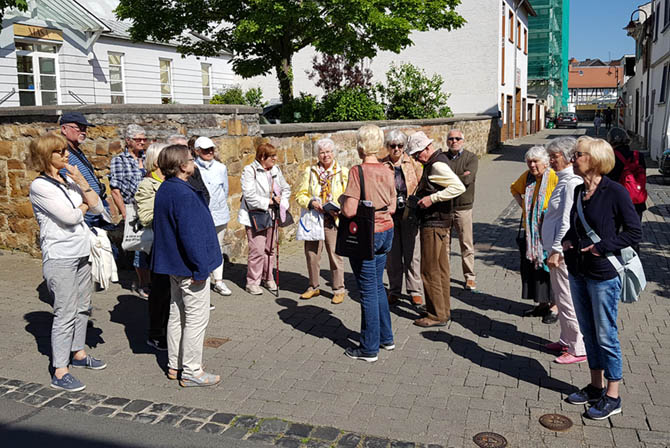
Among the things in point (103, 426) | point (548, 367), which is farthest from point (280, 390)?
point (548, 367)

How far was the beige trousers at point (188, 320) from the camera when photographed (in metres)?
4.85

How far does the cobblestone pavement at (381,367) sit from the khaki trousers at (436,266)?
0.96ft

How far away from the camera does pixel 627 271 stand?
13.9 feet

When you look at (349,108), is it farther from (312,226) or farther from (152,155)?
(152,155)

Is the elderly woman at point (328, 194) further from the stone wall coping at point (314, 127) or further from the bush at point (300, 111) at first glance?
the bush at point (300, 111)

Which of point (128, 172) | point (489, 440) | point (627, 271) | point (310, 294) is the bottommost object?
point (489, 440)

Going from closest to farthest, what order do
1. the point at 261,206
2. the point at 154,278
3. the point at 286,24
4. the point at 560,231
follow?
the point at 560,231 < the point at 154,278 < the point at 261,206 < the point at 286,24

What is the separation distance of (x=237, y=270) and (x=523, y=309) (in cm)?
378

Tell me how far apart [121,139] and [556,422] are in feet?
19.7

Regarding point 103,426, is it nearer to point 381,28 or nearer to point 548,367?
point 548,367

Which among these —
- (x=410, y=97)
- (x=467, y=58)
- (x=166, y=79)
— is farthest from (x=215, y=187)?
(x=467, y=58)

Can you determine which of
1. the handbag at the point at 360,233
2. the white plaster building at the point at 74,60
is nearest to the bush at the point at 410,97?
the white plaster building at the point at 74,60

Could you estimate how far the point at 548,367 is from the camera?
5.29 m

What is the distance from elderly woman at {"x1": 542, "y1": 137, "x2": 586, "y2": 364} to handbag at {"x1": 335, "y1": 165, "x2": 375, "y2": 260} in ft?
4.62
